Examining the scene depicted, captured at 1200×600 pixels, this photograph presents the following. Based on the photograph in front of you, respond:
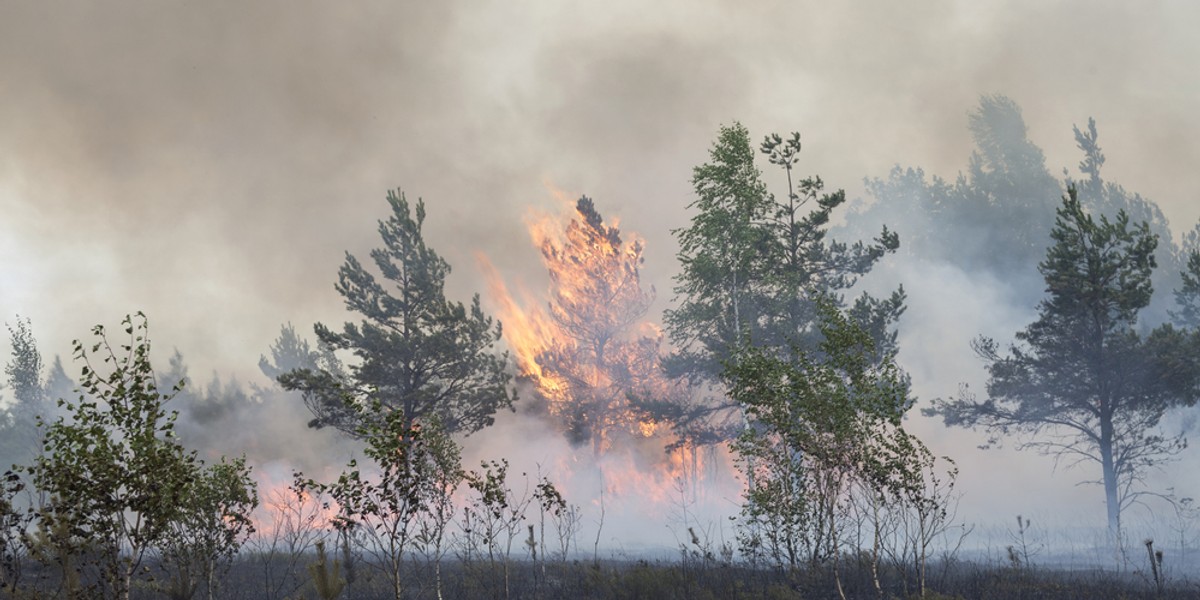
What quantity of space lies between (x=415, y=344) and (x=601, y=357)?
24.1 meters

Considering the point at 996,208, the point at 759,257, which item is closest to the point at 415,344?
the point at 759,257

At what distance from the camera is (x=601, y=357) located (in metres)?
58.8

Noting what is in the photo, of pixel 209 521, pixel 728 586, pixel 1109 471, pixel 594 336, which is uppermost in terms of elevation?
pixel 594 336

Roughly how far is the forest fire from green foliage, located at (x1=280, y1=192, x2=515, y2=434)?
18.4 m

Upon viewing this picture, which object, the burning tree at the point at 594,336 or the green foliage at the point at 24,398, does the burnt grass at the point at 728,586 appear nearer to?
the burning tree at the point at 594,336

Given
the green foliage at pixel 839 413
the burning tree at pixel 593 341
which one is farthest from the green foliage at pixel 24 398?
the green foliage at pixel 839 413

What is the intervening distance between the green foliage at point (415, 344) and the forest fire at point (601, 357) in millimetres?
18427

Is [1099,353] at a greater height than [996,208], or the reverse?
[996,208]

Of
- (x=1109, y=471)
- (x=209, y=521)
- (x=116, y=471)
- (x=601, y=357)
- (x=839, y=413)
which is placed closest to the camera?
(x=116, y=471)

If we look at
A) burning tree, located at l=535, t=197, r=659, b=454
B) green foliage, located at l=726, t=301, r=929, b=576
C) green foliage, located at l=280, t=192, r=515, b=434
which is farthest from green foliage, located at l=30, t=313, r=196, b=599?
burning tree, located at l=535, t=197, r=659, b=454

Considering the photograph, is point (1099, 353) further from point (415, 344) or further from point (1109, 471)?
point (415, 344)

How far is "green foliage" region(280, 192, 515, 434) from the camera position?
36.1 meters

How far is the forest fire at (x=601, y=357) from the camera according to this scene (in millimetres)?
57344

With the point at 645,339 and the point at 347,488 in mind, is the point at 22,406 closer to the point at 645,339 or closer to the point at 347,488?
the point at 645,339
